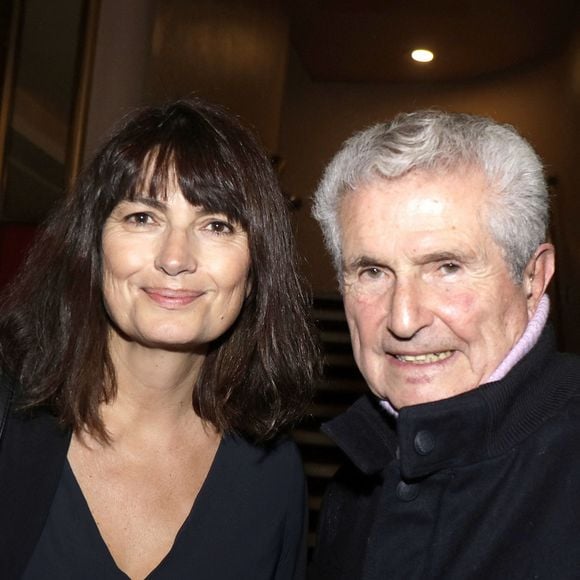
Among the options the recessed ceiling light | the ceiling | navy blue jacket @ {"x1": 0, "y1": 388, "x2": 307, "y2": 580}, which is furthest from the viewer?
the recessed ceiling light

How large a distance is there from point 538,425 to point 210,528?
41.6 inches

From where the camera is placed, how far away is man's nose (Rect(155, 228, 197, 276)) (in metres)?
2.02

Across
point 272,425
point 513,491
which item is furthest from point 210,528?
point 513,491

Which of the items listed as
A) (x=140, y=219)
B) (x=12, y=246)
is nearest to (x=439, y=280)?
(x=140, y=219)

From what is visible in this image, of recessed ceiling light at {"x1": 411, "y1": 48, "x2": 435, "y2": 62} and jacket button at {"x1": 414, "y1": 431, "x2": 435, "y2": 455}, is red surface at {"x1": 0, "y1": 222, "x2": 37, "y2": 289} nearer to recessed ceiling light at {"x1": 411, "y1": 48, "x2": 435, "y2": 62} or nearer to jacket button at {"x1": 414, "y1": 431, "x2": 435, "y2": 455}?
jacket button at {"x1": 414, "y1": 431, "x2": 435, "y2": 455}

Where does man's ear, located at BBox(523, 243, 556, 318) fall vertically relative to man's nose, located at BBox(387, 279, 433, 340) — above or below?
above

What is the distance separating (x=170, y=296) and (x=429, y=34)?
28.4ft

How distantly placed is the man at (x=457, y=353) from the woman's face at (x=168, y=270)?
1.39ft

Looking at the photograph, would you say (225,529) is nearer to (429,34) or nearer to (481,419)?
(481,419)

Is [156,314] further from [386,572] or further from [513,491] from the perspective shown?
[513,491]

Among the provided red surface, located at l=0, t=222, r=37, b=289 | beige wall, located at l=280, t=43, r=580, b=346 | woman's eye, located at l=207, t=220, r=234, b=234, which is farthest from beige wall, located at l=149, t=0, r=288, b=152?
woman's eye, located at l=207, t=220, r=234, b=234

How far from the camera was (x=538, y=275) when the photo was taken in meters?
1.71

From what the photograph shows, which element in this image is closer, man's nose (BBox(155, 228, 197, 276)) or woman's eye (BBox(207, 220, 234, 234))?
man's nose (BBox(155, 228, 197, 276))

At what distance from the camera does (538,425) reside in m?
1.54
